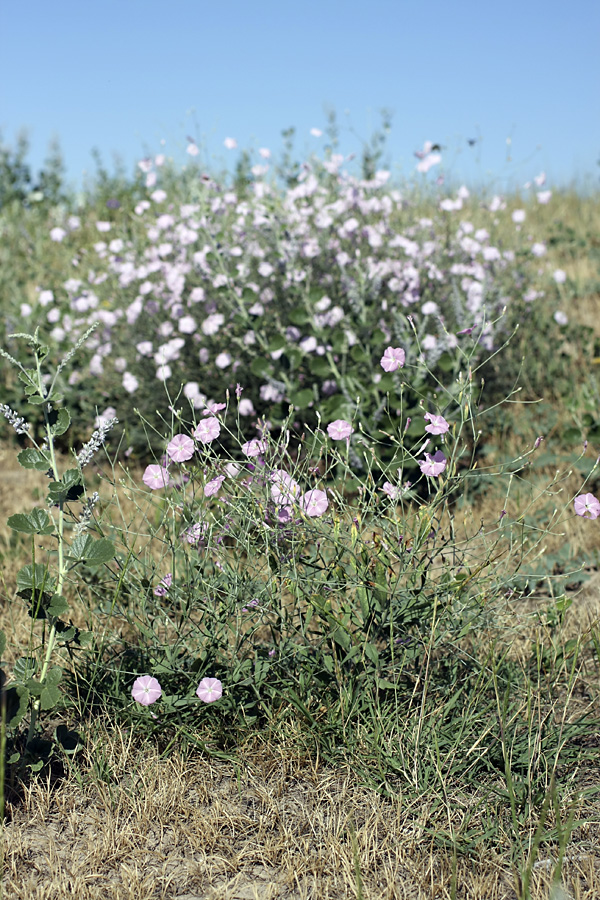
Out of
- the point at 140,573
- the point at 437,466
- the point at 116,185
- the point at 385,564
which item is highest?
the point at 437,466

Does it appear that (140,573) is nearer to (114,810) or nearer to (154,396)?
(114,810)

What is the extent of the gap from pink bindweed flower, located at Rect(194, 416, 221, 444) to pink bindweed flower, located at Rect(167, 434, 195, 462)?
0.16ft

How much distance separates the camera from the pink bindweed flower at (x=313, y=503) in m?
1.84

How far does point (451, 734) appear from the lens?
1.80 m

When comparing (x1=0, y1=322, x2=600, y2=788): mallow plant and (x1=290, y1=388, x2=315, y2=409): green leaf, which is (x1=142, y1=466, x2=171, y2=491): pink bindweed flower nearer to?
(x1=0, y1=322, x2=600, y2=788): mallow plant

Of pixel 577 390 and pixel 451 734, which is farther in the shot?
pixel 577 390

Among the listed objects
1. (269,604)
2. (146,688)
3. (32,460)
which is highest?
(32,460)

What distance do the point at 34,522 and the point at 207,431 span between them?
0.47 metres

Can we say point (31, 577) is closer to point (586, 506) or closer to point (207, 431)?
point (207, 431)

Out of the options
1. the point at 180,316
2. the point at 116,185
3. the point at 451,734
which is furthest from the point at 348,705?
the point at 116,185

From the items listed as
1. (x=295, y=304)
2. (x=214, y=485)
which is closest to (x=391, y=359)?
(x=214, y=485)

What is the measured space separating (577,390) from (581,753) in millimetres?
2867

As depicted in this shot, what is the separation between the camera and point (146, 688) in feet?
5.80

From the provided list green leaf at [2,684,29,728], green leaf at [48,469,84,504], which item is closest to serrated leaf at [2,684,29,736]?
green leaf at [2,684,29,728]
